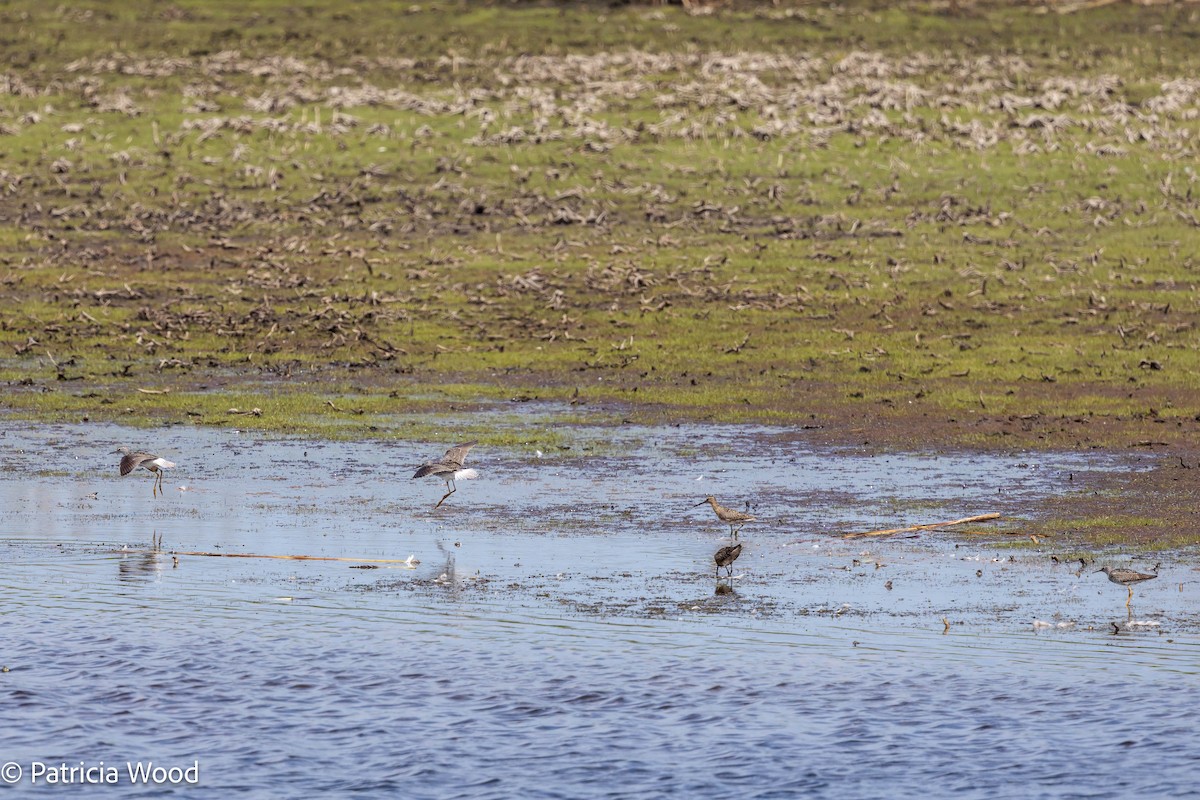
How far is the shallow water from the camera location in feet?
30.8

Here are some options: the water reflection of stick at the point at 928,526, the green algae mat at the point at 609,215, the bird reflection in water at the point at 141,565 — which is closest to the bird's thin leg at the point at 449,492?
the bird reflection in water at the point at 141,565

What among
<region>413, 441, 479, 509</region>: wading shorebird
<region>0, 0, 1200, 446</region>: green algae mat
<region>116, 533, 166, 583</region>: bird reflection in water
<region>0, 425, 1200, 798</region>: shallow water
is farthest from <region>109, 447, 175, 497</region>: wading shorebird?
<region>0, 0, 1200, 446</region>: green algae mat

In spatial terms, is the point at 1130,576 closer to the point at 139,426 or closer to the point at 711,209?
the point at 139,426

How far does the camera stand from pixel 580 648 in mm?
10930

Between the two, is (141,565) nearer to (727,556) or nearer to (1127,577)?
(727,556)

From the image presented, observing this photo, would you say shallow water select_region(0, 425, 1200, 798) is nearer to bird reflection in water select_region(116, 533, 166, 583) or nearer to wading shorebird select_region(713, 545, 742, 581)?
bird reflection in water select_region(116, 533, 166, 583)

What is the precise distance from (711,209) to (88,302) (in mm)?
9254

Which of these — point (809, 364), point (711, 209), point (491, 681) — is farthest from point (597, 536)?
point (711, 209)

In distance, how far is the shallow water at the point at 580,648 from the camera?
9383mm

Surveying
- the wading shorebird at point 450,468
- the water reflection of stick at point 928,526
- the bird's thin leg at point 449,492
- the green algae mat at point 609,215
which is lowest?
the water reflection of stick at point 928,526

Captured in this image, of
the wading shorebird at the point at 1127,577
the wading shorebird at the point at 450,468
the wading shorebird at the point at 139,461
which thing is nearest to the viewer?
the wading shorebird at the point at 1127,577

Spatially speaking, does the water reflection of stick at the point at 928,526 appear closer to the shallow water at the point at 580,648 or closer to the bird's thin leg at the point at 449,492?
the shallow water at the point at 580,648

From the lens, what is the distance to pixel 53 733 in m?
9.82

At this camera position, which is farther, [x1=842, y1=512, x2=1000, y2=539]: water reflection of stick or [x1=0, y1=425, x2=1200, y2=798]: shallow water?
[x1=842, y1=512, x2=1000, y2=539]: water reflection of stick
